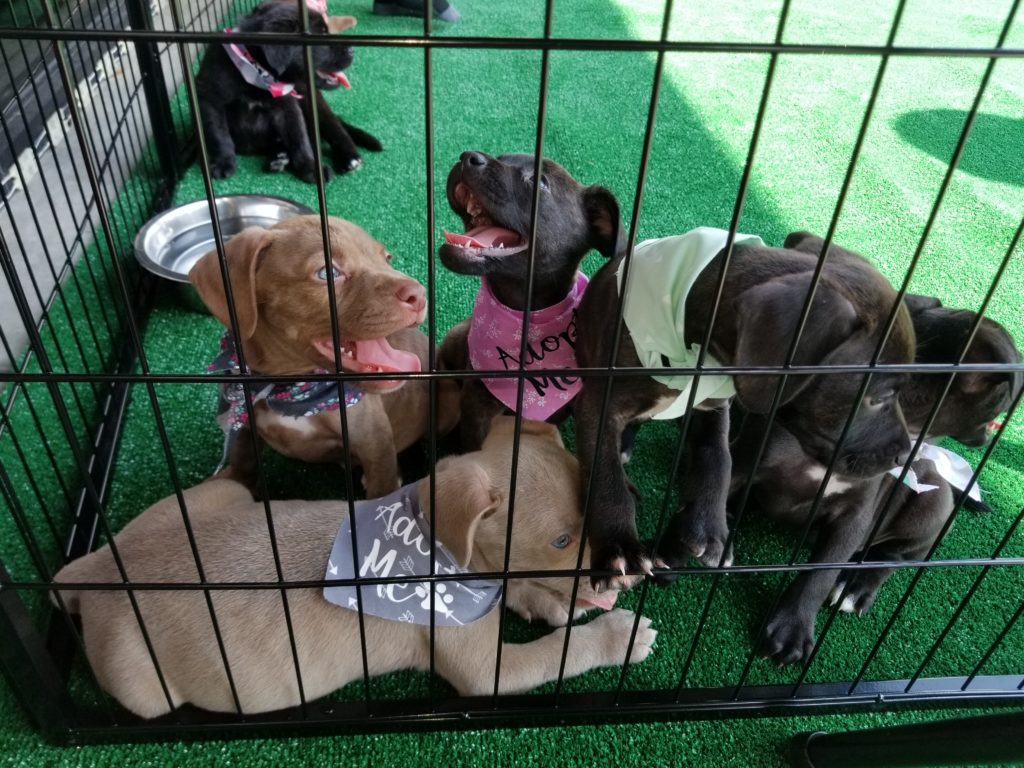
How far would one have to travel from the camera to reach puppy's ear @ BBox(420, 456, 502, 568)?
1628 millimetres

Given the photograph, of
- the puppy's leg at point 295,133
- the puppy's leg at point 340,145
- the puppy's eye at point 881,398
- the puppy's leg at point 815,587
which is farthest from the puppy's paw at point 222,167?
the puppy's eye at point 881,398

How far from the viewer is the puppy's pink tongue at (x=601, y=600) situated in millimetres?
1939

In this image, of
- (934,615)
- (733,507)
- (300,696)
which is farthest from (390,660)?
(934,615)

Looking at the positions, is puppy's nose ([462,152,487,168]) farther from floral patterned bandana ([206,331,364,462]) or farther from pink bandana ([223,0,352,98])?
pink bandana ([223,0,352,98])

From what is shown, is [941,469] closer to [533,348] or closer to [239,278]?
[533,348]

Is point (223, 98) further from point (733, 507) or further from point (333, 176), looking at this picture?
point (733, 507)

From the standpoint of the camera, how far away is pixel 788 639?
6.64ft

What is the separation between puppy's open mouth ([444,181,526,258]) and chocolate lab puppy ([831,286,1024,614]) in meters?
1.00

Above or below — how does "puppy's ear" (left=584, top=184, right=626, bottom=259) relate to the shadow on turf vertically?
above

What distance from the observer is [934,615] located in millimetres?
2172

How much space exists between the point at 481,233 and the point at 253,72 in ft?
7.31

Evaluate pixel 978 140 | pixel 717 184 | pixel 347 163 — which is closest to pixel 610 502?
pixel 717 184

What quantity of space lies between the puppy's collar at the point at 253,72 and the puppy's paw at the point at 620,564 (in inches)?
118

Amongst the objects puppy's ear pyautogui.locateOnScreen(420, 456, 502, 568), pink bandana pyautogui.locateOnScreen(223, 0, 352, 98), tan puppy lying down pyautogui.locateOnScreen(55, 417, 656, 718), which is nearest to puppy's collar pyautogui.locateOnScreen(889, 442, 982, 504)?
tan puppy lying down pyautogui.locateOnScreen(55, 417, 656, 718)
